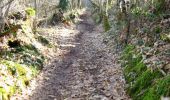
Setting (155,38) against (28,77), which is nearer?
(28,77)

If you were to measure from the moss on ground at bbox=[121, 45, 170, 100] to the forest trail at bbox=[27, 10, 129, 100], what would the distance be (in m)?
0.35

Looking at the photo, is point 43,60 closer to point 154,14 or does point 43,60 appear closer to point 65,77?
point 65,77

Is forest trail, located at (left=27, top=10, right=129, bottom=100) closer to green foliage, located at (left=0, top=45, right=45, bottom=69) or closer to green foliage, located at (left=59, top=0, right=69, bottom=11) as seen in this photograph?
green foliage, located at (left=0, top=45, right=45, bottom=69)

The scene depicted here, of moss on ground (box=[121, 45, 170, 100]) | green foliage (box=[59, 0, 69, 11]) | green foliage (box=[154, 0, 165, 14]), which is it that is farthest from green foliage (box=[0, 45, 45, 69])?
green foliage (box=[59, 0, 69, 11])

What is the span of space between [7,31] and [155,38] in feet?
22.3

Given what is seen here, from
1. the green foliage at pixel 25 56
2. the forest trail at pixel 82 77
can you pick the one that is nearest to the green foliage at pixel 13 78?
the forest trail at pixel 82 77

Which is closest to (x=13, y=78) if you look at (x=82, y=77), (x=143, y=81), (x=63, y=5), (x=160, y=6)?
(x=82, y=77)

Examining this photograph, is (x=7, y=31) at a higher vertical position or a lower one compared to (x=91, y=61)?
higher

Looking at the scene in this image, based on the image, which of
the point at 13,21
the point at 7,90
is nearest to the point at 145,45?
the point at 7,90

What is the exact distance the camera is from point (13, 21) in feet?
52.3

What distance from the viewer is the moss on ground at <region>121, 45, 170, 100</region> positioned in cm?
793

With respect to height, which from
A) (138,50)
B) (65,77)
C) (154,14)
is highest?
(154,14)

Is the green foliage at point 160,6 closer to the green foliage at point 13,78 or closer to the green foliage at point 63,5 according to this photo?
the green foliage at point 13,78

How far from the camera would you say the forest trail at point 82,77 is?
33.2 feet
